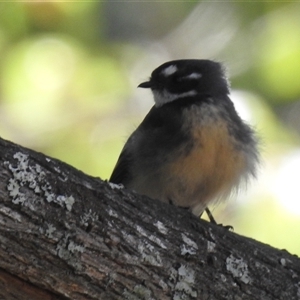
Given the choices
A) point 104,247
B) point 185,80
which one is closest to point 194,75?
point 185,80

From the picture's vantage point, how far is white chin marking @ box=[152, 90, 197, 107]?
4621mm

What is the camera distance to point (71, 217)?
8.14 ft

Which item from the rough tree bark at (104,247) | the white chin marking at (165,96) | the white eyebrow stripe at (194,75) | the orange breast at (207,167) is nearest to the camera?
the rough tree bark at (104,247)

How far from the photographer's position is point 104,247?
2.51m

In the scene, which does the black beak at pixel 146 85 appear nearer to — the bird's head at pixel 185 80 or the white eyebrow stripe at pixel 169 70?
the bird's head at pixel 185 80

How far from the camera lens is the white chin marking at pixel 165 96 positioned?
4621mm

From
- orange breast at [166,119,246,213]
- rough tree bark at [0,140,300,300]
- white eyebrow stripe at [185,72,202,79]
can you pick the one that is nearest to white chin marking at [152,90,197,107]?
white eyebrow stripe at [185,72,202,79]

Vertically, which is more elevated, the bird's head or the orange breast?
the bird's head

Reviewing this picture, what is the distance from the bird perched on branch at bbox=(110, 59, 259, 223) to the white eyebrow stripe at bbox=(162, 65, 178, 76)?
0.73 feet

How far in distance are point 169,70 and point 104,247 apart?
2.43m

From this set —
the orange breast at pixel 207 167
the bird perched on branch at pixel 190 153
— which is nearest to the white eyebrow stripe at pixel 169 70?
A: the bird perched on branch at pixel 190 153

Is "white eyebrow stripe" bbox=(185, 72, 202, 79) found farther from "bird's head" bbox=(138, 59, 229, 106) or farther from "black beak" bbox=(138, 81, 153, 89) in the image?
"black beak" bbox=(138, 81, 153, 89)

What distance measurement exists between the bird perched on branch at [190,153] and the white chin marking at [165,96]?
23 mm

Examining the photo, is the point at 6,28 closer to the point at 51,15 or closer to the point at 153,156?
the point at 51,15
